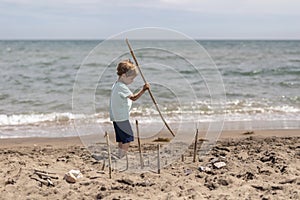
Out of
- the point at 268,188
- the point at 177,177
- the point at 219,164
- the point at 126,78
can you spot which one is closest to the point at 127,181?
the point at 177,177

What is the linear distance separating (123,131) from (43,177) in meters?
1.23

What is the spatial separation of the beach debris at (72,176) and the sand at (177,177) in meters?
0.06

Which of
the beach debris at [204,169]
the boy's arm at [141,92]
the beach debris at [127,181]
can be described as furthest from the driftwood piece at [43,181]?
the beach debris at [204,169]

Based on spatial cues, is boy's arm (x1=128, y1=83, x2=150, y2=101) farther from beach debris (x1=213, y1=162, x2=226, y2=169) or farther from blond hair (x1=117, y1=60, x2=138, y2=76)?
beach debris (x1=213, y1=162, x2=226, y2=169)

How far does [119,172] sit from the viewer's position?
16.8 ft

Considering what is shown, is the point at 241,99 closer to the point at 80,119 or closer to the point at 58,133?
the point at 80,119

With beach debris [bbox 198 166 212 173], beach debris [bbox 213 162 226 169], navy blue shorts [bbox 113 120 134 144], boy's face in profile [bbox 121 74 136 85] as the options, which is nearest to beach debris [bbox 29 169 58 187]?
navy blue shorts [bbox 113 120 134 144]

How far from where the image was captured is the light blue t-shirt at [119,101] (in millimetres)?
5285

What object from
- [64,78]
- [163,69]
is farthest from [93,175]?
[64,78]

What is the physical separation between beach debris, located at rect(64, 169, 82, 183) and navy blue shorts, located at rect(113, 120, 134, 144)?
0.86 metres

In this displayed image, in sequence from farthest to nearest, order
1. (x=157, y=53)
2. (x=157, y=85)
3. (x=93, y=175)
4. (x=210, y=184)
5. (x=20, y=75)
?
(x=157, y=53), (x=20, y=75), (x=157, y=85), (x=93, y=175), (x=210, y=184)

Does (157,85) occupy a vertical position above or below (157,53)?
below

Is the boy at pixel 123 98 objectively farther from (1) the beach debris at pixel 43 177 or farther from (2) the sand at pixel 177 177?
(1) the beach debris at pixel 43 177

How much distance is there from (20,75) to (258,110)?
11299mm
